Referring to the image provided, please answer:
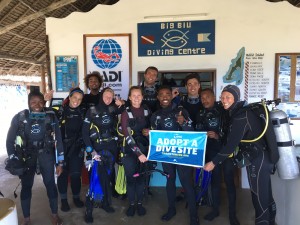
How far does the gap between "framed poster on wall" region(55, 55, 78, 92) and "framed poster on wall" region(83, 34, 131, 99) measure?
24 cm

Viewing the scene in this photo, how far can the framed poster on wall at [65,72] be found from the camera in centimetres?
471

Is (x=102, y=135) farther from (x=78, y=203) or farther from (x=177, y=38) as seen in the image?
(x=177, y=38)

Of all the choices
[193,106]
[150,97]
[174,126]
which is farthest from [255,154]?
[150,97]

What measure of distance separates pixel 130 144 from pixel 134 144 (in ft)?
0.16

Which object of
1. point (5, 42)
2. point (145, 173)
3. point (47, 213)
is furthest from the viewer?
point (5, 42)

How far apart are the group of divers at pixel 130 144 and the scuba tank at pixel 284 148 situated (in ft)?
0.47

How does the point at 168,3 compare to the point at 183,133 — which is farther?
the point at 168,3

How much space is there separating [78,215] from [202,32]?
11.8 feet

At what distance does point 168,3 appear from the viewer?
4484 mm

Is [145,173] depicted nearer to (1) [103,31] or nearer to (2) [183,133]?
(2) [183,133]

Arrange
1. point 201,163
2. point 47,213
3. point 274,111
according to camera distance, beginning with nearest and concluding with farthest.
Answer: point 274,111 < point 201,163 < point 47,213

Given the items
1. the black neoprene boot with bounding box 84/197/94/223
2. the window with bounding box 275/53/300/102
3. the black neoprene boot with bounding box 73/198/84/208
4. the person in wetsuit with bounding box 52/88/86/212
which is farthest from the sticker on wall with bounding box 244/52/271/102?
the black neoprene boot with bounding box 73/198/84/208

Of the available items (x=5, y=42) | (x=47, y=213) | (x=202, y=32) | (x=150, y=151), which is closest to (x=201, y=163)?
(x=150, y=151)

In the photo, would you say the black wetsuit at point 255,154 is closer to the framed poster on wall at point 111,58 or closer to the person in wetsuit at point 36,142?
the person in wetsuit at point 36,142
